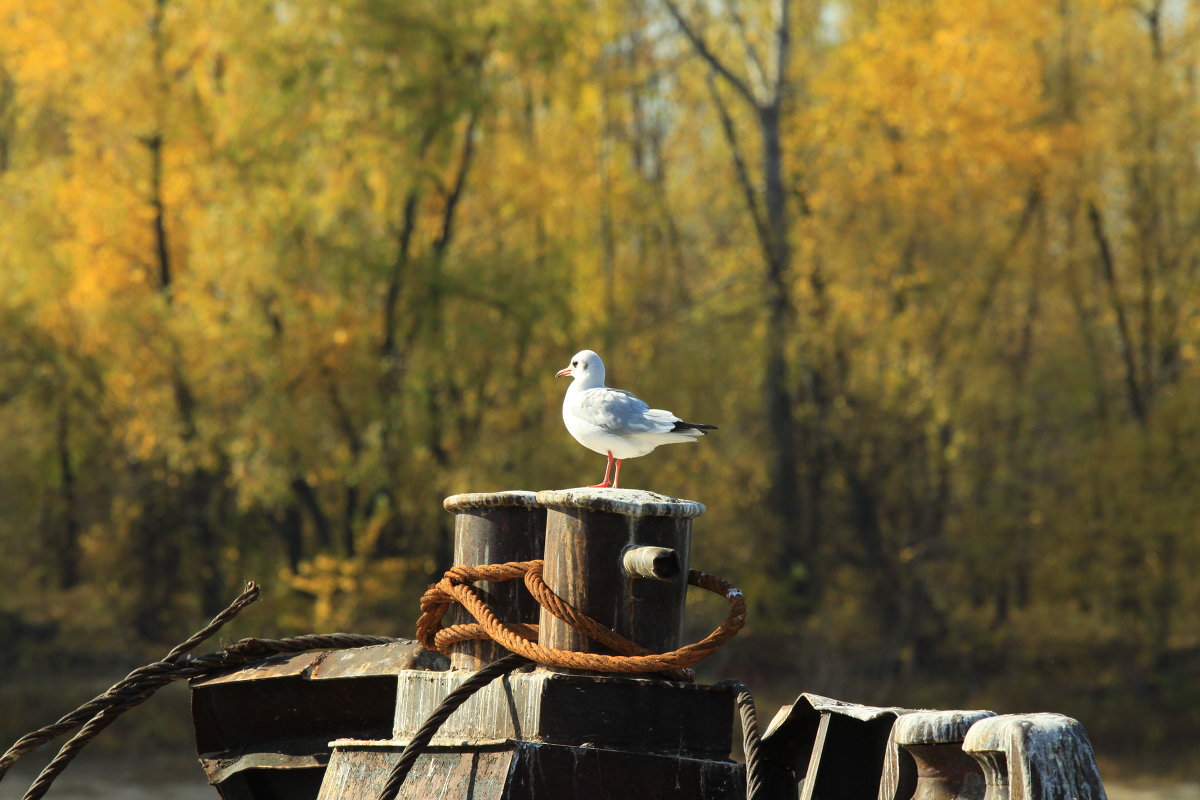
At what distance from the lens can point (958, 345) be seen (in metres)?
18.4

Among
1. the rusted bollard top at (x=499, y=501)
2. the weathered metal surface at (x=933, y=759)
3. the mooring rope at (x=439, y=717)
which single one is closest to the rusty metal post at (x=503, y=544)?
the rusted bollard top at (x=499, y=501)

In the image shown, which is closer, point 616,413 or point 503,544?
point 503,544

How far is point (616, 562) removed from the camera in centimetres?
282

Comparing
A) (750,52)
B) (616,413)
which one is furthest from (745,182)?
(616,413)

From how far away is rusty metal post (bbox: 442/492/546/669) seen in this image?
3131 millimetres

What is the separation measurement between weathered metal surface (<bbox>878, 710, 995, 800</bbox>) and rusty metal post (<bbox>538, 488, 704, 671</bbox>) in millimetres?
543

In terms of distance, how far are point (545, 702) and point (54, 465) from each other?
16814 millimetres

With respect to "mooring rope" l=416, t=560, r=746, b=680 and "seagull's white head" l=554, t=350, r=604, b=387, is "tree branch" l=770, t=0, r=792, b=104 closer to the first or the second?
"seagull's white head" l=554, t=350, r=604, b=387

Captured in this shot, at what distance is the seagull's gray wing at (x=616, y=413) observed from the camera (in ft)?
12.5

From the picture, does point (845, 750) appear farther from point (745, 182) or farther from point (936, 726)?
point (745, 182)

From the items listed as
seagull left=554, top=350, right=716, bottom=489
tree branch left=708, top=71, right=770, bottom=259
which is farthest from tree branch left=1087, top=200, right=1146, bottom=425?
seagull left=554, top=350, right=716, bottom=489

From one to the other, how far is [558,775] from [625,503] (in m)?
0.52

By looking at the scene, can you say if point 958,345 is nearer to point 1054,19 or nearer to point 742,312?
point 742,312

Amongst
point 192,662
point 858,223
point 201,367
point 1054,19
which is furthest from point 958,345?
point 192,662
